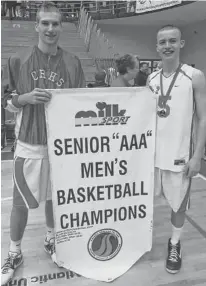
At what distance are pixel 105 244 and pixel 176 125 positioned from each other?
874 millimetres

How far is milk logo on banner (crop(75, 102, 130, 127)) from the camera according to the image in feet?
5.20

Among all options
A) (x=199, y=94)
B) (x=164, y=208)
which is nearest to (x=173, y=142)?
(x=199, y=94)

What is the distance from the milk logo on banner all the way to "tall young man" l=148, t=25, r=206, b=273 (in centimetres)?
29

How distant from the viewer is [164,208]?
2.81 metres

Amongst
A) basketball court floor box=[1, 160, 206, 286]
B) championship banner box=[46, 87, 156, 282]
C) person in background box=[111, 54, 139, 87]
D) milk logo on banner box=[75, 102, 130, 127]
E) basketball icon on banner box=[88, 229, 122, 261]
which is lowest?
basketball court floor box=[1, 160, 206, 286]

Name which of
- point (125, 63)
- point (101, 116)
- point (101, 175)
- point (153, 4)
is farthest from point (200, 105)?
point (153, 4)

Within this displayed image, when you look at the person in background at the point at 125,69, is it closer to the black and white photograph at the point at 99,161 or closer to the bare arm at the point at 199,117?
the black and white photograph at the point at 99,161

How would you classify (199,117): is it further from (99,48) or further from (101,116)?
(99,48)

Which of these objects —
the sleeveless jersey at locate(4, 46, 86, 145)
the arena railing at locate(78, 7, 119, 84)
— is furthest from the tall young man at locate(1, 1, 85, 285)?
the arena railing at locate(78, 7, 119, 84)

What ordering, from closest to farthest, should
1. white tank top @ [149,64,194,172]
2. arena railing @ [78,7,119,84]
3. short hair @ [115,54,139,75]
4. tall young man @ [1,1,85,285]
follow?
tall young man @ [1,1,85,285]
white tank top @ [149,64,194,172]
short hair @ [115,54,139,75]
arena railing @ [78,7,119,84]

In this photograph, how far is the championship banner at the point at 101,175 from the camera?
1.58 meters

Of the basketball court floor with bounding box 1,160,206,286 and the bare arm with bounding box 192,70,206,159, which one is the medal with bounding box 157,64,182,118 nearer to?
the bare arm with bounding box 192,70,206,159

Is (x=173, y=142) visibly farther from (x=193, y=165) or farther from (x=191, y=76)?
(x=191, y=76)

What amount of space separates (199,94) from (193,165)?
1.40 ft
